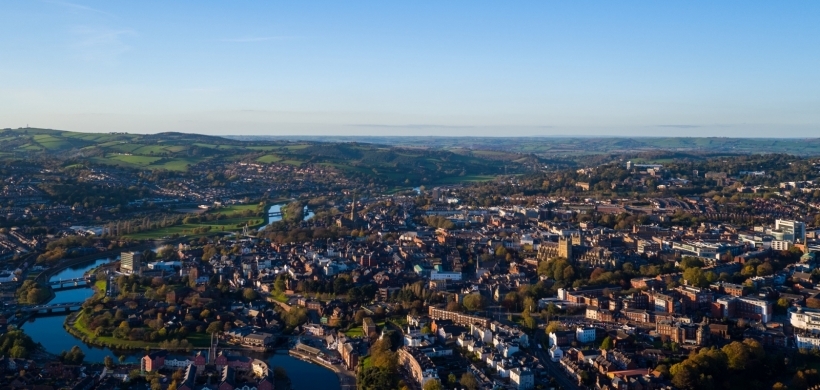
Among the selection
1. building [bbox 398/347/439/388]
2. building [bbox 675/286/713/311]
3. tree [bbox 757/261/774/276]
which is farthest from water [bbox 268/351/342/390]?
tree [bbox 757/261/774/276]

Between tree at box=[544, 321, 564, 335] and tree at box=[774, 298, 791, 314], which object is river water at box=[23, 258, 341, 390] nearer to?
tree at box=[544, 321, 564, 335]

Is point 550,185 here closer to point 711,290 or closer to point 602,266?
point 602,266

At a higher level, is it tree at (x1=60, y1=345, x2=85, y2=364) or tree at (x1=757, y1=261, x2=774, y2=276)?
tree at (x1=757, y1=261, x2=774, y2=276)

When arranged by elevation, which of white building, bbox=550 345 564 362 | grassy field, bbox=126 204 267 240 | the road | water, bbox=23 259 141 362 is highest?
white building, bbox=550 345 564 362

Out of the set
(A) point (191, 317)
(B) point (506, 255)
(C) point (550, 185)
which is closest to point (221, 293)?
(A) point (191, 317)

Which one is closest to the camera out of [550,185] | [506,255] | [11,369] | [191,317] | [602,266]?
[11,369]

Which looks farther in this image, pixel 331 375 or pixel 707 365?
pixel 331 375

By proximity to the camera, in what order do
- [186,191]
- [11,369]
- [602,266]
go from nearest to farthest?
[11,369]
[602,266]
[186,191]
